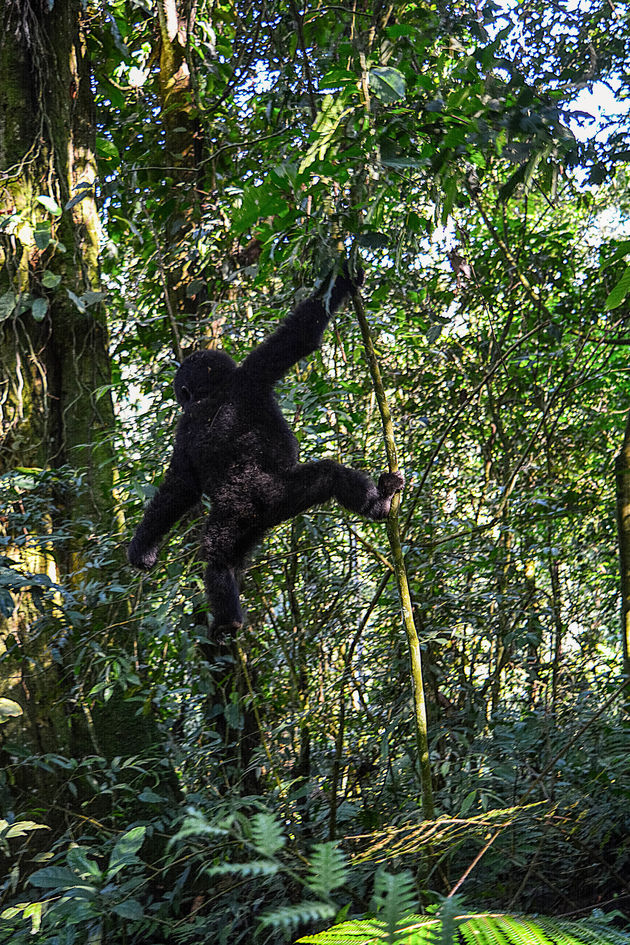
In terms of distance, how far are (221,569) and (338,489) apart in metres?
0.55

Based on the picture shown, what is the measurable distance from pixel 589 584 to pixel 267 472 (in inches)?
95.0

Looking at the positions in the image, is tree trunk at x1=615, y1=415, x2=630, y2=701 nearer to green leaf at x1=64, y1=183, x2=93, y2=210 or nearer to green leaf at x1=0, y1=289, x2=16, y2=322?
green leaf at x1=64, y1=183, x2=93, y2=210

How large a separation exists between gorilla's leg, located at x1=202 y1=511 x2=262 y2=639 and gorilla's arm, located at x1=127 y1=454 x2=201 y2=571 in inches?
7.4

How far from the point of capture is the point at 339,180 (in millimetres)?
2350

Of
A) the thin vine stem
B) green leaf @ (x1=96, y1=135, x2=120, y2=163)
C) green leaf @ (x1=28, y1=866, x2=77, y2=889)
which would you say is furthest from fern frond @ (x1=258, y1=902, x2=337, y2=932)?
green leaf @ (x1=96, y1=135, x2=120, y2=163)

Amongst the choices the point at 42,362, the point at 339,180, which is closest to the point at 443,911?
the point at 339,180

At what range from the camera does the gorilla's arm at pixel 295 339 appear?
263 cm

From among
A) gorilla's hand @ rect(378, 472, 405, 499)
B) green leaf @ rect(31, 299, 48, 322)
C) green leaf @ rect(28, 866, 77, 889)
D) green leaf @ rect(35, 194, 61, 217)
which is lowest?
green leaf @ rect(28, 866, 77, 889)

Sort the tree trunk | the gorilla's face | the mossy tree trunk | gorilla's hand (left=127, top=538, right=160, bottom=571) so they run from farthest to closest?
the mossy tree trunk → the tree trunk → gorilla's hand (left=127, top=538, right=160, bottom=571) → the gorilla's face

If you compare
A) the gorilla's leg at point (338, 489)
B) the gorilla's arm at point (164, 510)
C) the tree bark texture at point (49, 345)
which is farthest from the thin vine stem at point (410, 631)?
the tree bark texture at point (49, 345)

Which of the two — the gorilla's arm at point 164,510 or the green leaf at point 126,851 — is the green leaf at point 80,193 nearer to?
the gorilla's arm at point 164,510

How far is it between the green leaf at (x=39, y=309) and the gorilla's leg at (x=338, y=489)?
5.71 feet

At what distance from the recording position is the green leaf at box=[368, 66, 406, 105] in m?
1.96

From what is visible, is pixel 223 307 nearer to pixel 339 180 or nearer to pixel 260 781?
pixel 339 180
